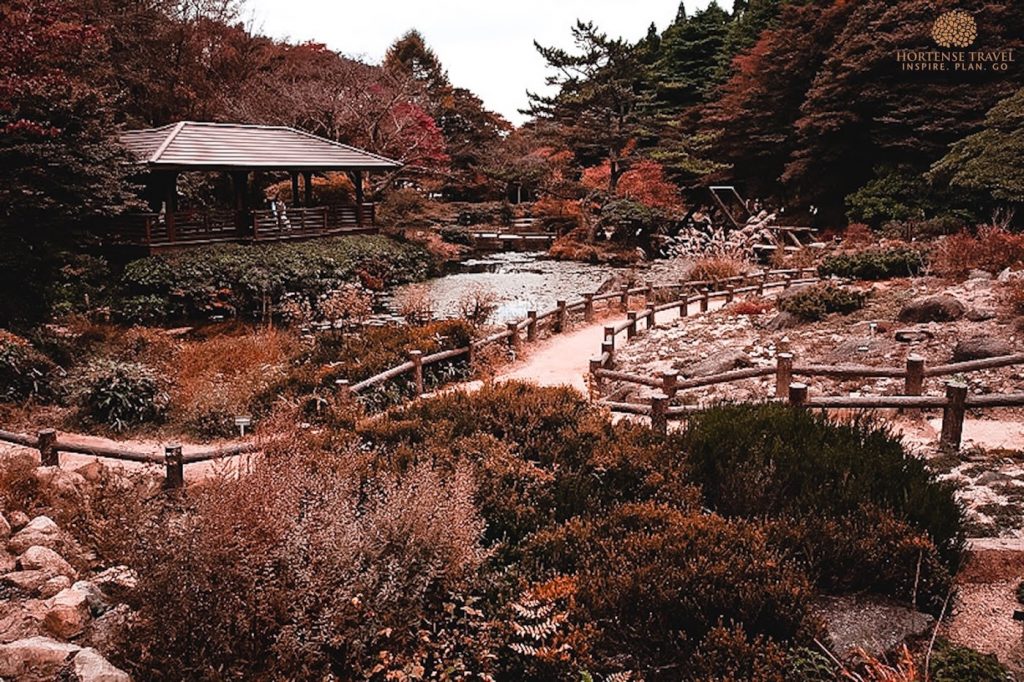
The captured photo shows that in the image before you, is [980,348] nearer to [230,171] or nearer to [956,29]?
[956,29]

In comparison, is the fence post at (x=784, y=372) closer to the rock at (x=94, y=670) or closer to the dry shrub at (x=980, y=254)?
the rock at (x=94, y=670)

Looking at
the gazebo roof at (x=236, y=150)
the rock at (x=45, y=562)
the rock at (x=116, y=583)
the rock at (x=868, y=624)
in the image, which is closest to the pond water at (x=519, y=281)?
the gazebo roof at (x=236, y=150)

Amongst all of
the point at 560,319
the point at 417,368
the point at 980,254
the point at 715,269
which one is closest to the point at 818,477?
the point at 417,368

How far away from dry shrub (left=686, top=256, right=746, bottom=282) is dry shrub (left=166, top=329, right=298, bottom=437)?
430 inches

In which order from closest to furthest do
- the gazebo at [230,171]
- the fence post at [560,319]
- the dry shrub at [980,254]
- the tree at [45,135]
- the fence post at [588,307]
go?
the tree at [45,135]
the dry shrub at [980,254]
the fence post at [560,319]
the fence post at [588,307]
the gazebo at [230,171]

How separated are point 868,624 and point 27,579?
15.3 feet

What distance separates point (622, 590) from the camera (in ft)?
11.8

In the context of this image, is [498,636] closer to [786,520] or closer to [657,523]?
[657,523]

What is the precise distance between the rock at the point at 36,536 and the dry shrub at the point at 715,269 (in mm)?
15632

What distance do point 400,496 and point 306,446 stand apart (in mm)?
1568

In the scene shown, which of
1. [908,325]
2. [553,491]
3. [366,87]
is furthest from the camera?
[366,87]

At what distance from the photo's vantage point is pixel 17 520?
16.8ft

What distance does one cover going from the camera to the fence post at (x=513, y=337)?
12.2 meters

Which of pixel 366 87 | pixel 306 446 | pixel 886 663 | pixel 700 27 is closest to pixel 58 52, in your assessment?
pixel 366 87
